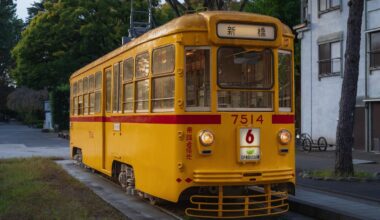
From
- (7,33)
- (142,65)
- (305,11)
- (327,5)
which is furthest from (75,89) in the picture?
(7,33)

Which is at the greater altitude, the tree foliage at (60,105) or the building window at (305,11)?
the building window at (305,11)

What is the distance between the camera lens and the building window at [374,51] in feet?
79.0

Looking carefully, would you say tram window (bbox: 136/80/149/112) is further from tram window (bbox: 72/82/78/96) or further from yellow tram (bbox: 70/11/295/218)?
tram window (bbox: 72/82/78/96)

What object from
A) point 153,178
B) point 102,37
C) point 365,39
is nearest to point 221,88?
point 153,178

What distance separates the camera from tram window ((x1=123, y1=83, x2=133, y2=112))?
11.3 metres

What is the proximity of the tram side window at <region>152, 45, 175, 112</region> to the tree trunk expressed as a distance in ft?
21.1

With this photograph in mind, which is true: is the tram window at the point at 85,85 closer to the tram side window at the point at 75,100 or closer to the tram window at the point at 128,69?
the tram side window at the point at 75,100

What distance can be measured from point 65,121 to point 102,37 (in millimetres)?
9481

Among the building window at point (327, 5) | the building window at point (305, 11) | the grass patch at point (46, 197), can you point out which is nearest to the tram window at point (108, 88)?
the grass patch at point (46, 197)

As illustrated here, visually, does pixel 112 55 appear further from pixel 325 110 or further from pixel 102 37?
pixel 102 37

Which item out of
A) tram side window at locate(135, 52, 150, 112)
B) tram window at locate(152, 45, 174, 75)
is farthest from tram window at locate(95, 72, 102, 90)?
tram window at locate(152, 45, 174, 75)

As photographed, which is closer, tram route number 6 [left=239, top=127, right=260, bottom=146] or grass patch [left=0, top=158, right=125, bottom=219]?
tram route number 6 [left=239, top=127, right=260, bottom=146]

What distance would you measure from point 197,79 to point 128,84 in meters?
2.45

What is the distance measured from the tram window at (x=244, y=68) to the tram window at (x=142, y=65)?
5.24 feet
